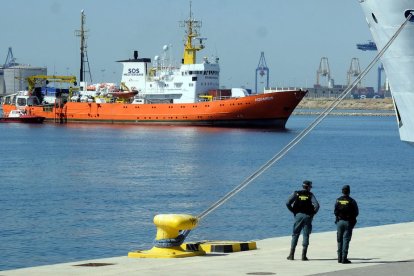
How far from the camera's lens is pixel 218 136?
296ft

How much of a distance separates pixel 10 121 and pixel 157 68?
25343 mm

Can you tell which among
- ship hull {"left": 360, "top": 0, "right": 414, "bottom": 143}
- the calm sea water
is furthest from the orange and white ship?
ship hull {"left": 360, "top": 0, "right": 414, "bottom": 143}

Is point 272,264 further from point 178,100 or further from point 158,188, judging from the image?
point 178,100

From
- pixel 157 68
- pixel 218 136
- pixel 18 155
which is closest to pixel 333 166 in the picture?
pixel 18 155

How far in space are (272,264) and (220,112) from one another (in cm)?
8080

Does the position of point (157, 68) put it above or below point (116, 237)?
above

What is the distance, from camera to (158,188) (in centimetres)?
4247

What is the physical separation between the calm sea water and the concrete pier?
16.9 feet

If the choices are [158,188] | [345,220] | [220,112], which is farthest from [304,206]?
[220,112]

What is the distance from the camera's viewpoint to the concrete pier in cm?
1686

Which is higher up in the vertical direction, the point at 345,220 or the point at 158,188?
the point at 345,220

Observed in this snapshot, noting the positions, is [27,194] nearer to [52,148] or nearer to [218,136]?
[52,148]

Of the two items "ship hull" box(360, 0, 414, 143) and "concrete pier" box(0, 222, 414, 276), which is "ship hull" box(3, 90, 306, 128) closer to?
"ship hull" box(360, 0, 414, 143)

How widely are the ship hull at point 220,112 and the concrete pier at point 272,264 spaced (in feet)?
253
